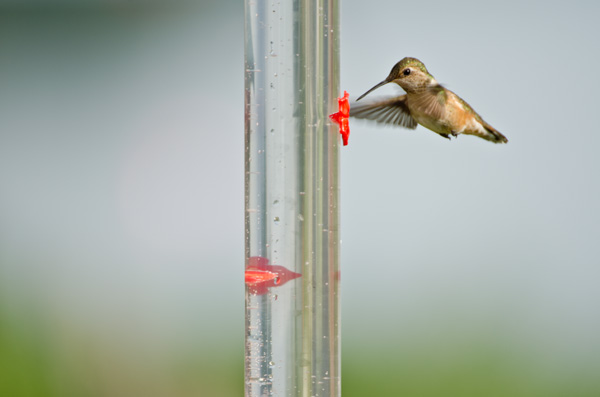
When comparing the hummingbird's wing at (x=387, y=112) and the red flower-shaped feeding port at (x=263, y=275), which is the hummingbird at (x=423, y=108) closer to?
the hummingbird's wing at (x=387, y=112)

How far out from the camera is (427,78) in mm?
1222

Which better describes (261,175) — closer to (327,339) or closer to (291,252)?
(291,252)

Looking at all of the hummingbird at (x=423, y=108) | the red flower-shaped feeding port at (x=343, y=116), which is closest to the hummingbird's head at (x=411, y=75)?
the hummingbird at (x=423, y=108)

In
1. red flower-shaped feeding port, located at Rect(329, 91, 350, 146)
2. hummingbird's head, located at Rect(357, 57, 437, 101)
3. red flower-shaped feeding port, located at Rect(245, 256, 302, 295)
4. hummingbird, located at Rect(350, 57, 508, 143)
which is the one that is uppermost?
hummingbird's head, located at Rect(357, 57, 437, 101)

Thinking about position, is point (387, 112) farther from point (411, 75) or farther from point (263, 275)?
point (263, 275)

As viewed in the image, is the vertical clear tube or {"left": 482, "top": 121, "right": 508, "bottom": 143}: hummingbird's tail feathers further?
{"left": 482, "top": 121, "right": 508, "bottom": 143}: hummingbird's tail feathers

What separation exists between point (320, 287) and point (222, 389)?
8.15 ft

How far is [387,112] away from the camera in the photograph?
133 cm

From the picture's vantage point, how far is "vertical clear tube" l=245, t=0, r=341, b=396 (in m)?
0.82

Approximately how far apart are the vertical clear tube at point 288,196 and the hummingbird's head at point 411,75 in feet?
1.30

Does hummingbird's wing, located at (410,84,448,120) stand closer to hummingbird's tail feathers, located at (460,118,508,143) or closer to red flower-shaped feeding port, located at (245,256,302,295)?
hummingbird's tail feathers, located at (460,118,508,143)

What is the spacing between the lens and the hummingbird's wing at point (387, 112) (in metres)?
1.29

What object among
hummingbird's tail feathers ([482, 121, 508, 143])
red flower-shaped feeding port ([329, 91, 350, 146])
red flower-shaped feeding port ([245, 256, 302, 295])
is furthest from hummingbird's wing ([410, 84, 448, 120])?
red flower-shaped feeding port ([245, 256, 302, 295])

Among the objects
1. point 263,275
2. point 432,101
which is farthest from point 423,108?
point 263,275
